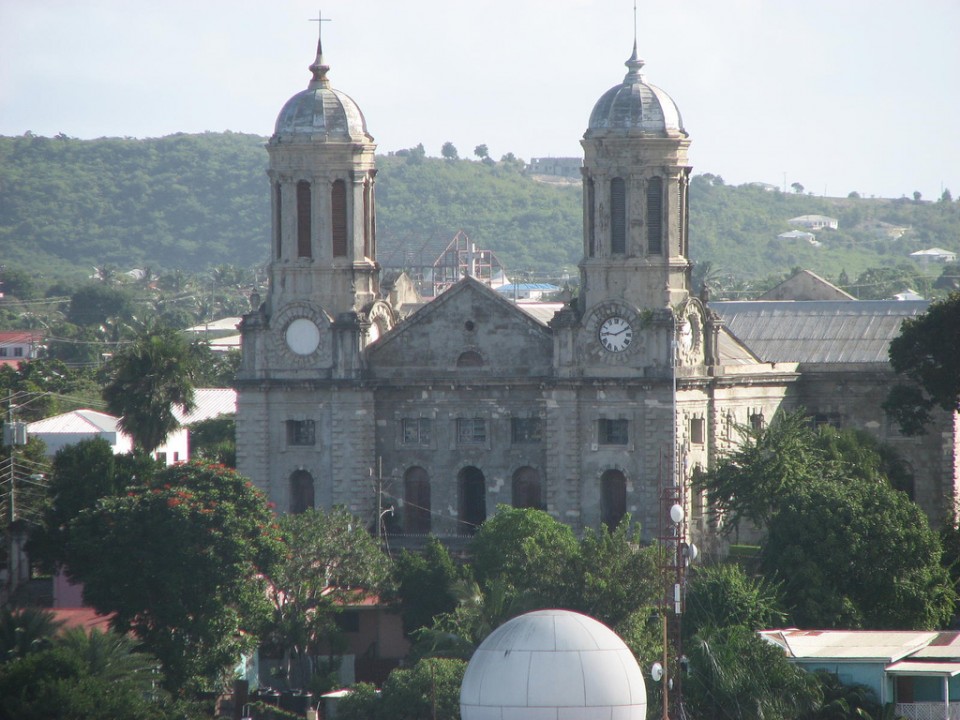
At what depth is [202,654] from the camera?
65.8 meters

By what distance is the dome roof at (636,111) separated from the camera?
78.3 metres

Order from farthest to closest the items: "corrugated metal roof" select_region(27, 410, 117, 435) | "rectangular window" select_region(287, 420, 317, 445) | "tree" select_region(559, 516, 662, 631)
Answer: "corrugated metal roof" select_region(27, 410, 117, 435) < "rectangular window" select_region(287, 420, 317, 445) < "tree" select_region(559, 516, 662, 631)

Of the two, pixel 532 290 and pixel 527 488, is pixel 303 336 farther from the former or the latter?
pixel 532 290

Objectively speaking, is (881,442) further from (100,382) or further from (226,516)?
(100,382)

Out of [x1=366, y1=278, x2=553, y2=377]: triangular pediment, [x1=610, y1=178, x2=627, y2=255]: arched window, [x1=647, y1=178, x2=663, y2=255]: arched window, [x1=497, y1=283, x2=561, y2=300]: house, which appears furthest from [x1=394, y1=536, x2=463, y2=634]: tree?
[x1=497, y1=283, x2=561, y2=300]: house

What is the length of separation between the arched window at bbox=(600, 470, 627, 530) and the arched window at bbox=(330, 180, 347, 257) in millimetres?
12854

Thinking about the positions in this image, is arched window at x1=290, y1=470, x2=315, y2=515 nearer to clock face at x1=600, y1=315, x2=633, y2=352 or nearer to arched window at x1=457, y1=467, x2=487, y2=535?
arched window at x1=457, y1=467, x2=487, y2=535

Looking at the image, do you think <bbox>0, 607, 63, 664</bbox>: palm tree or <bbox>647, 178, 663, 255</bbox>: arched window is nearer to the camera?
<bbox>0, 607, 63, 664</bbox>: palm tree

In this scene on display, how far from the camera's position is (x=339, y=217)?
82.2 m

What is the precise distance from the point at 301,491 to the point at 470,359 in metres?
7.86

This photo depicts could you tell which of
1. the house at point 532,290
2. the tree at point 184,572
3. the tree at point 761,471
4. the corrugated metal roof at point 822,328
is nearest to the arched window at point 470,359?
the tree at point 761,471

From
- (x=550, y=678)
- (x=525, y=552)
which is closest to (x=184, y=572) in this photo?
(x=525, y=552)

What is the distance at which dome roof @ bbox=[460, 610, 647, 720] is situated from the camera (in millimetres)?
54812

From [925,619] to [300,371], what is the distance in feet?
81.9
